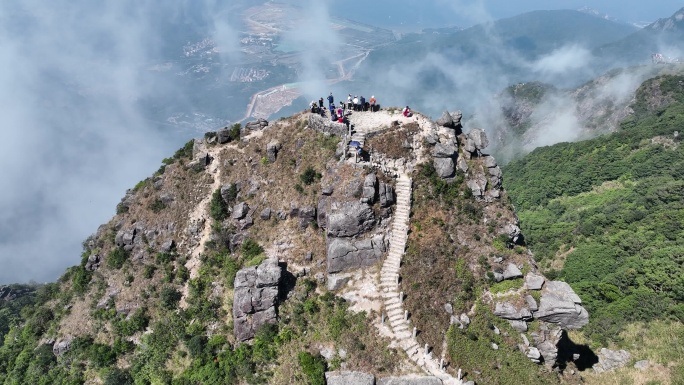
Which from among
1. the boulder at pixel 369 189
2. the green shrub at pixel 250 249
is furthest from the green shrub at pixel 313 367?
the boulder at pixel 369 189

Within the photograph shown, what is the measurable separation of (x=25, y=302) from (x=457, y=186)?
275 ft

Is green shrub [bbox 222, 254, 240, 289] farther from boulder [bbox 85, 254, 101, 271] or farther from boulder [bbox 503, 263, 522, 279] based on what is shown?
boulder [bbox 503, 263, 522, 279]

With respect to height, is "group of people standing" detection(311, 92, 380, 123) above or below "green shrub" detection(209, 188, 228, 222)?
above

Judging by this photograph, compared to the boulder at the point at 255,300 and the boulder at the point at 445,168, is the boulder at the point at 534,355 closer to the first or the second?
the boulder at the point at 445,168

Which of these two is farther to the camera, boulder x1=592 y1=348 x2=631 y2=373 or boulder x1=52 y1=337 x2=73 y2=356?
boulder x1=52 y1=337 x2=73 y2=356

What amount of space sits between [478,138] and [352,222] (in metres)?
21.1

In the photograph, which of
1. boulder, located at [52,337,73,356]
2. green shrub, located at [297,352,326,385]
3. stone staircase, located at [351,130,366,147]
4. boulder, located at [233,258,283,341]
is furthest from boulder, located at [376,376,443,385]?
boulder, located at [52,337,73,356]

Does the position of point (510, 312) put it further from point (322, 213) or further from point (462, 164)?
point (322, 213)

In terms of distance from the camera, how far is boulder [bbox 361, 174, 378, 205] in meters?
41.2

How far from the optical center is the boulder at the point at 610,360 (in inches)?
1698

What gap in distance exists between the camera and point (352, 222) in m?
40.5

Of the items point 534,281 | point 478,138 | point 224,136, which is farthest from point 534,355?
point 224,136

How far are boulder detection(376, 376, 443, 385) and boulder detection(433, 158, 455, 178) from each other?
21.3 meters

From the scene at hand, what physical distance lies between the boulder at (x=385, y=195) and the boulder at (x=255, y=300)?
12.4 metres
